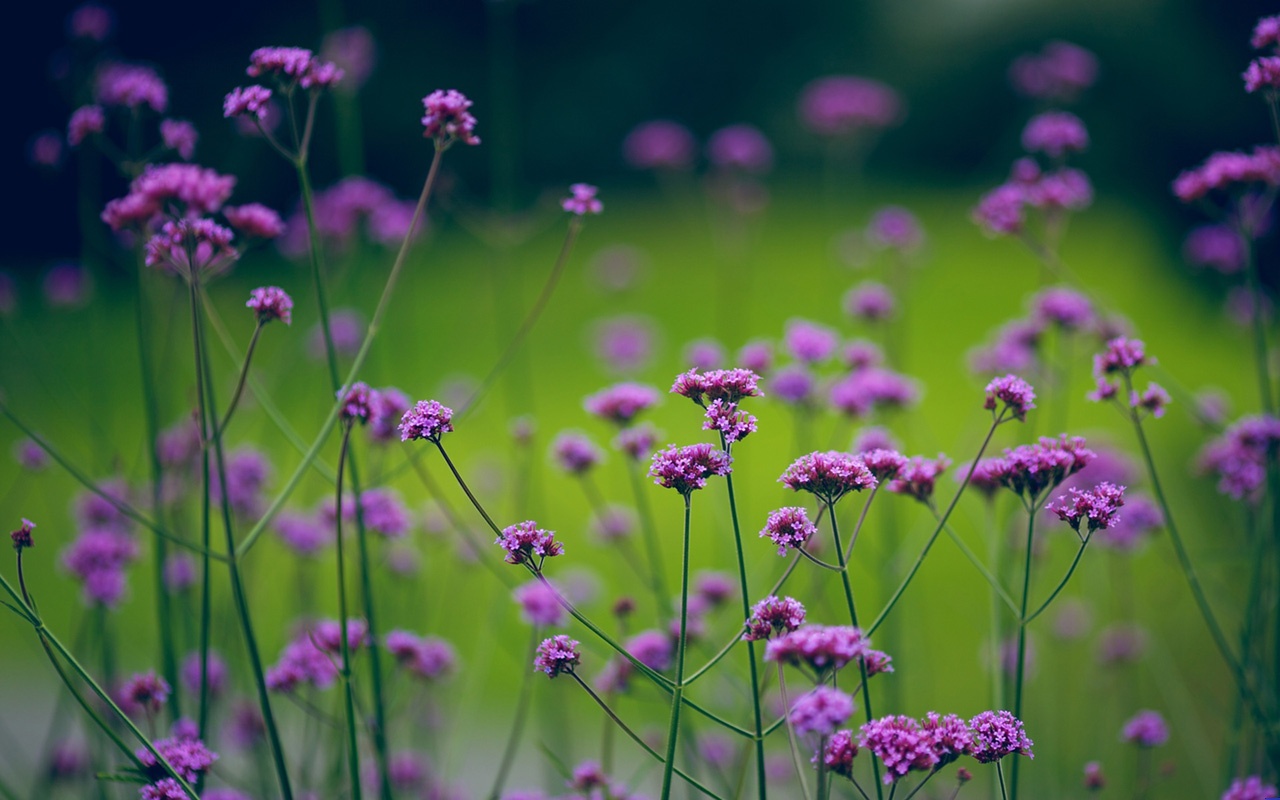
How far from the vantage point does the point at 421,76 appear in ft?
15.9

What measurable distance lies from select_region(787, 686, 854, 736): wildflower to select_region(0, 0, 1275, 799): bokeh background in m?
0.69

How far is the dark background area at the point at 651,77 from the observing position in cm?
357

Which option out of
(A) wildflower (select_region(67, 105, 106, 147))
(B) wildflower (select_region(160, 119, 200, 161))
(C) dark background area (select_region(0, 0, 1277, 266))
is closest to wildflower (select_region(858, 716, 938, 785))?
(B) wildflower (select_region(160, 119, 200, 161))

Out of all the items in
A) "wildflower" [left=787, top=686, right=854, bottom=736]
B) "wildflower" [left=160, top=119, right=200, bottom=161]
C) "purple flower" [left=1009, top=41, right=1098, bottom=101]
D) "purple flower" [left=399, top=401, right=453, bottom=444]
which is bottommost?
"wildflower" [left=787, top=686, right=854, bottom=736]

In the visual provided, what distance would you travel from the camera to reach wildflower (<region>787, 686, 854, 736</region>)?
0.60 meters

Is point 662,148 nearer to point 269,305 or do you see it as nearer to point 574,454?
point 574,454

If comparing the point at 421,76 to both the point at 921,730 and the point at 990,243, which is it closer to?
the point at 990,243

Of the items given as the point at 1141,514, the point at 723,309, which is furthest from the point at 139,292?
the point at 723,309

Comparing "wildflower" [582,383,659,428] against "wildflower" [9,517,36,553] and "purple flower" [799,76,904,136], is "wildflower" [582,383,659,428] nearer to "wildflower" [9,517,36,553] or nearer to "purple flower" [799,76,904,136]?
"wildflower" [9,517,36,553]

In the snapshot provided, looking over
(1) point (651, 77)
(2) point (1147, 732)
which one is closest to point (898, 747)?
(2) point (1147, 732)

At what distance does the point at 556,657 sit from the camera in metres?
0.79

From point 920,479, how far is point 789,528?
0.20 m

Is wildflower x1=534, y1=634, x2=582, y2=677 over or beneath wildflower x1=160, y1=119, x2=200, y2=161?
beneath

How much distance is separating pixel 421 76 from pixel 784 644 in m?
4.81
